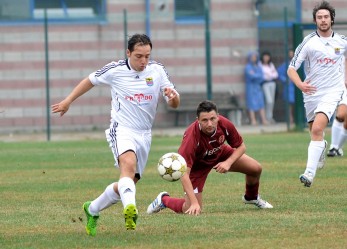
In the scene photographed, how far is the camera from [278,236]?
9.29 m

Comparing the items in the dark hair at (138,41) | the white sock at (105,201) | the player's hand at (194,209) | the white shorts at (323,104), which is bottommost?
the player's hand at (194,209)

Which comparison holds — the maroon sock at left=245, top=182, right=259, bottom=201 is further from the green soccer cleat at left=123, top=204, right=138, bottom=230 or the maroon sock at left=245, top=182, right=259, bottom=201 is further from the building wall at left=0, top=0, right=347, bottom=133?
the building wall at left=0, top=0, right=347, bottom=133

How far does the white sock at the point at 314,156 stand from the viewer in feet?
43.3

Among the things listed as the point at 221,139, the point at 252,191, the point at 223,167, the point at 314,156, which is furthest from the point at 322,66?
the point at 223,167

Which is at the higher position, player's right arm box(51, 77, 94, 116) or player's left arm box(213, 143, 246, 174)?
player's right arm box(51, 77, 94, 116)

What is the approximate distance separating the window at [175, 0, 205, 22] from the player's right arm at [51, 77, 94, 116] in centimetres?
1989

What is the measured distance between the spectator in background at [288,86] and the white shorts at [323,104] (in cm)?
1371

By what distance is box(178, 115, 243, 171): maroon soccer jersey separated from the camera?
36.4 ft

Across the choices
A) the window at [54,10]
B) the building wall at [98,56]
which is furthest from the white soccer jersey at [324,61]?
the window at [54,10]

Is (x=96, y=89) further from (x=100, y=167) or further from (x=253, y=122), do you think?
(x=100, y=167)

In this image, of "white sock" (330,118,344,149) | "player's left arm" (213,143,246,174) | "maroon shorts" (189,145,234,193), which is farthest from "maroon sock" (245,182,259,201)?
"white sock" (330,118,344,149)

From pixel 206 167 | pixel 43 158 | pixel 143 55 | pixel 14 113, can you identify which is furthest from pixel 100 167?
pixel 14 113

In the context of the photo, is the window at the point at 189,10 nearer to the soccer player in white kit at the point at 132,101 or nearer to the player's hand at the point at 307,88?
the player's hand at the point at 307,88

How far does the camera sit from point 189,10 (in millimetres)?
30297
